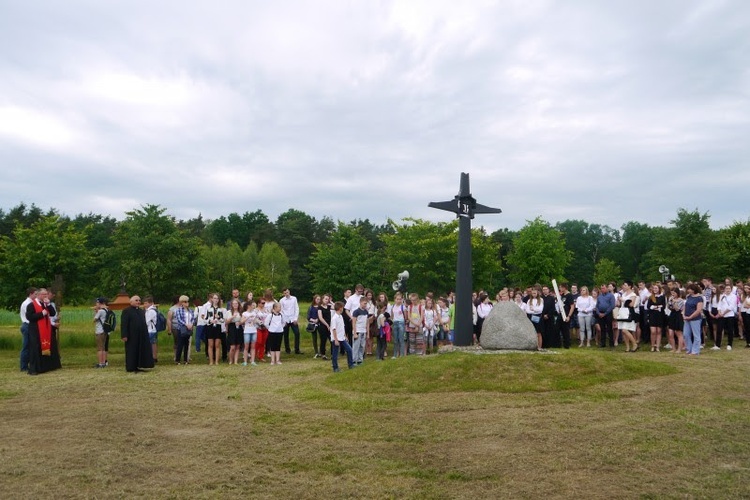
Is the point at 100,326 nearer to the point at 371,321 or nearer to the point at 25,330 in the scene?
the point at 25,330

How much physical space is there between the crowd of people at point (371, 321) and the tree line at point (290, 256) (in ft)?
28.8

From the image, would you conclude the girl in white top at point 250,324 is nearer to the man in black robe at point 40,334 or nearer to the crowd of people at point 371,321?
the crowd of people at point 371,321

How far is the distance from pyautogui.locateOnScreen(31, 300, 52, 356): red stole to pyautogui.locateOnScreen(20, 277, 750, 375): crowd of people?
0.08 feet

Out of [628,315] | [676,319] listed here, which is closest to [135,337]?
[628,315]

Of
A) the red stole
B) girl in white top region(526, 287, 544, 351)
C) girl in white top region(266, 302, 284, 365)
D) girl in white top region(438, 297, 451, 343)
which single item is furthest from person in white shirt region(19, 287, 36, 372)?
girl in white top region(526, 287, 544, 351)

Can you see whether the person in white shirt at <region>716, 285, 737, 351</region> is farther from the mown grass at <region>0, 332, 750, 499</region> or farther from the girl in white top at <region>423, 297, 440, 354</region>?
the girl in white top at <region>423, 297, 440, 354</region>

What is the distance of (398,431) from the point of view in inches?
319

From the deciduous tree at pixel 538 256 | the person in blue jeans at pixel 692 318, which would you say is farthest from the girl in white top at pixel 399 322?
the deciduous tree at pixel 538 256

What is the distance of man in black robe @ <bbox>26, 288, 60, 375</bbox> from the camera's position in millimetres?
13867

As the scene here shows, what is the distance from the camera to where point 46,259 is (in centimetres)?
2278

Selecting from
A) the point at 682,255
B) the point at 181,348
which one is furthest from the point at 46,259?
the point at 682,255

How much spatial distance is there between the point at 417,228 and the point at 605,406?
118 ft

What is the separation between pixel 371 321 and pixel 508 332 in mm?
4863

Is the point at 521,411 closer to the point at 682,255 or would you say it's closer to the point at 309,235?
the point at 682,255
